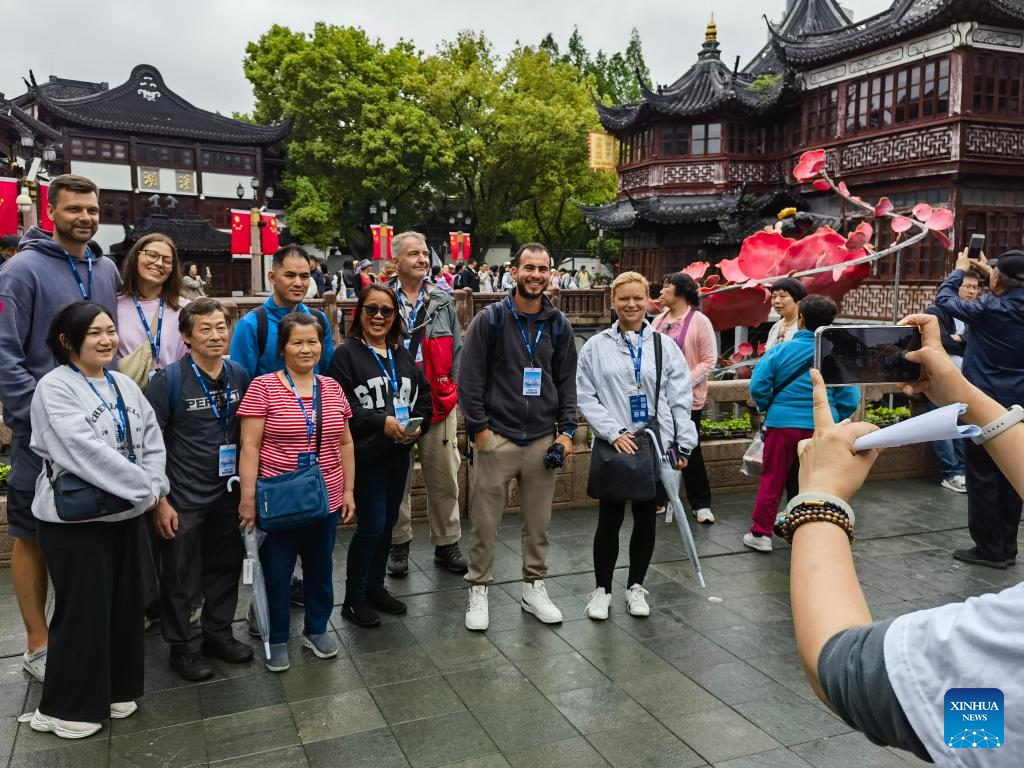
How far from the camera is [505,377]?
180 inches

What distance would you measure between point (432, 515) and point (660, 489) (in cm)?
179

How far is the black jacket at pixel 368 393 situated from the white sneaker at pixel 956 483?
554 cm

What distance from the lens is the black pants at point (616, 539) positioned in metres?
4.64

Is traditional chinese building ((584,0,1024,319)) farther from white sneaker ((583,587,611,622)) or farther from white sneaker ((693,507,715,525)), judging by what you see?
white sneaker ((583,587,611,622))

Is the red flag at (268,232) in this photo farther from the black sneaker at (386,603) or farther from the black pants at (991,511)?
the black pants at (991,511)

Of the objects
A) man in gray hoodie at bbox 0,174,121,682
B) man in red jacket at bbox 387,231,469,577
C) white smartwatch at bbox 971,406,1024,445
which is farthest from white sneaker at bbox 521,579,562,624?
white smartwatch at bbox 971,406,1024,445

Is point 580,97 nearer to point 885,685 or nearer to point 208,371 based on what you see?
point 208,371

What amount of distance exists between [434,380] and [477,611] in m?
1.44

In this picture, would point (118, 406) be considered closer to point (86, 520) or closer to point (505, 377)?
point (86, 520)

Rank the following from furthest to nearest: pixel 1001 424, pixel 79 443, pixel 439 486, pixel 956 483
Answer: pixel 956 483 < pixel 439 486 < pixel 79 443 < pixel 1001 424

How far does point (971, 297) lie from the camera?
652 cm

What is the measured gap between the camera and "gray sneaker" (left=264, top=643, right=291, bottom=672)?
155 inches

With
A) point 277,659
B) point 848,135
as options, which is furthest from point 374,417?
point 848,135

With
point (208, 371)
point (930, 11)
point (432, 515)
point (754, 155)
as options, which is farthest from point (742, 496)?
point (754, 155)
